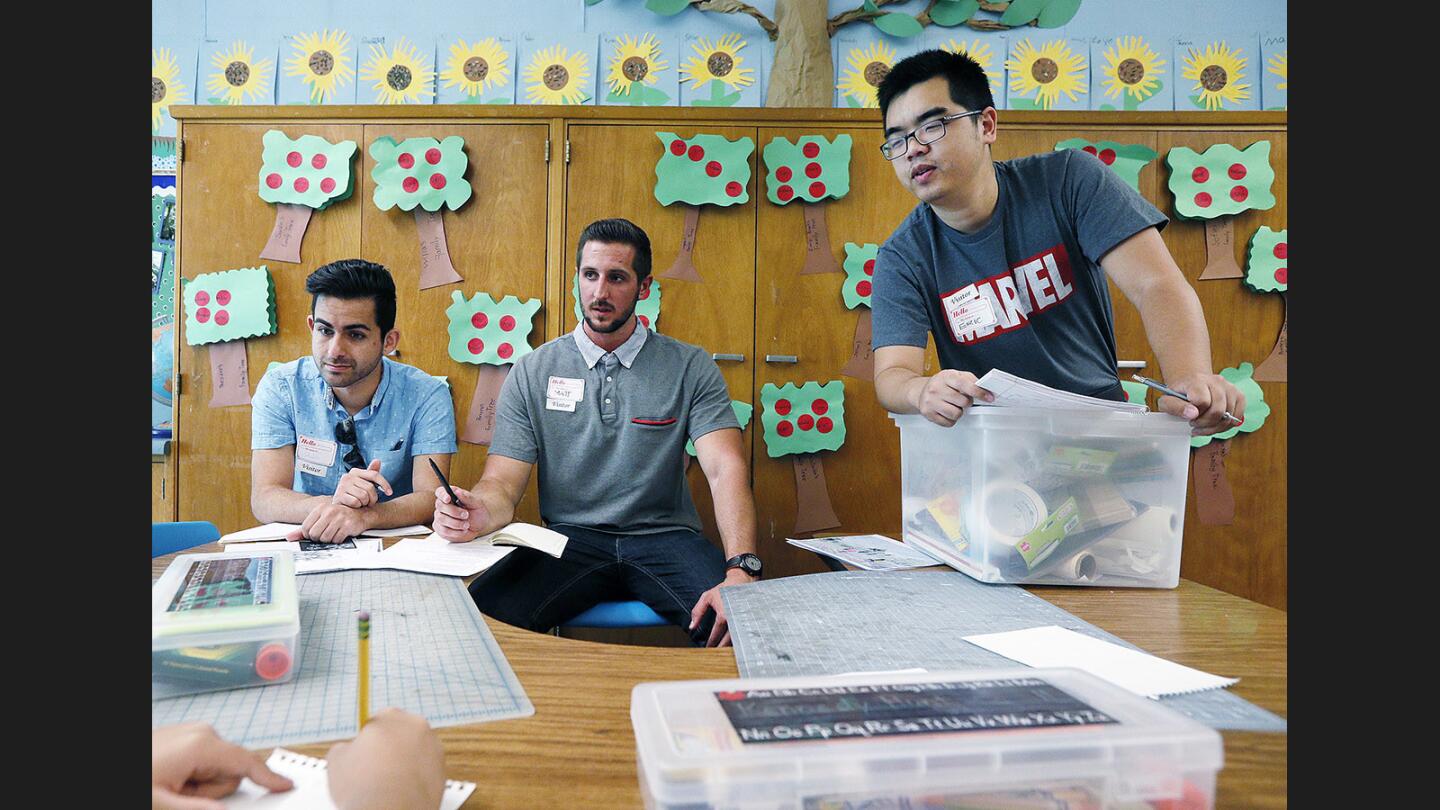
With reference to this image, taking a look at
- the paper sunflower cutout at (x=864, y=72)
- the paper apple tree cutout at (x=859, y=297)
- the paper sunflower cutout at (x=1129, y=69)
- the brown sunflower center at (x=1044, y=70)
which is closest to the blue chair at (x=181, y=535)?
the paper apple tree cutout at (x=859, y=297)

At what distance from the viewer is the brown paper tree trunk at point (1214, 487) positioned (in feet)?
8.26

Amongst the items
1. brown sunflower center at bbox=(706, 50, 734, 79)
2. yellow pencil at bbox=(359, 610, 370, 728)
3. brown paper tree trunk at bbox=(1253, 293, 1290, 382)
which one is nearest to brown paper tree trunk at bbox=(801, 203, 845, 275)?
brown sunflower center at bbox=(706, 50, 734, 79)

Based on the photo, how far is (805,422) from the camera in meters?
2.50

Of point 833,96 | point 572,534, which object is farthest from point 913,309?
Answer: point 833,96

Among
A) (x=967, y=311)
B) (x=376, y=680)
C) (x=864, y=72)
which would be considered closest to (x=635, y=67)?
(x=864, y=72)

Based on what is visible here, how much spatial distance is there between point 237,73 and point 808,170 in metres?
2.01

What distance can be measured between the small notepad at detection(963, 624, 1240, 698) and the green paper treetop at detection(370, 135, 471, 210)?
210cm

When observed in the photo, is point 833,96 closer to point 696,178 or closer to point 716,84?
point 716,84

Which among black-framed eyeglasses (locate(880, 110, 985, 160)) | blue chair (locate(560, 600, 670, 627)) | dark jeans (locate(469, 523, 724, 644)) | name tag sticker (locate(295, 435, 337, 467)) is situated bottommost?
blue chair (locate(560, 600, 670, 627))

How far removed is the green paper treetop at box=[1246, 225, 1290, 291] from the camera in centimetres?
247

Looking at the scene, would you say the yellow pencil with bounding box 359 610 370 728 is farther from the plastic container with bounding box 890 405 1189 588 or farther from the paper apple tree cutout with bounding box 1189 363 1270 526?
the paper apple tree cutout with bounding box 1189 363 1270 526

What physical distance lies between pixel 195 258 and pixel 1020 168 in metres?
2.35

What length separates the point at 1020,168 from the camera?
158 centimetres

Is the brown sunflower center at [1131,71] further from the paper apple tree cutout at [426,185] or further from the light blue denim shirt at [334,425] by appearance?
the light blue denim shirt at [334,425]
